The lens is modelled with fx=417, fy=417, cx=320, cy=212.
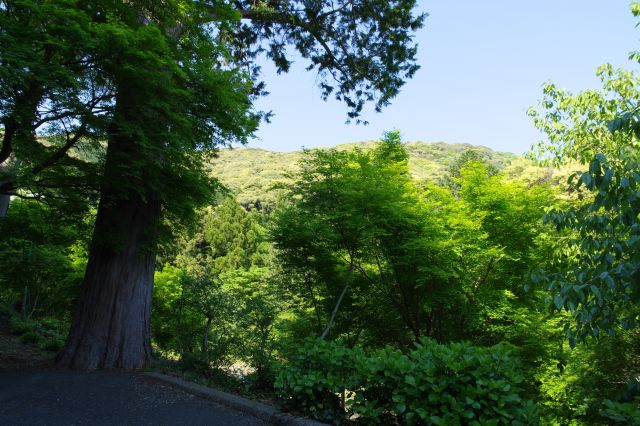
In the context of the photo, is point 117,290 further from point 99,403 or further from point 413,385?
point 413,385

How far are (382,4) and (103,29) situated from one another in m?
5.93

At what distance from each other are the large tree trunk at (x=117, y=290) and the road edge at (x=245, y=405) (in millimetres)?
892

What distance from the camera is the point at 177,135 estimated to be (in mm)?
4809

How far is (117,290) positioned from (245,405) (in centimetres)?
289

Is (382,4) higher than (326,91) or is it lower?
higher

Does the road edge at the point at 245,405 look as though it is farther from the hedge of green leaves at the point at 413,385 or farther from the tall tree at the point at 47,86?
the tall tree at the point at 47,86

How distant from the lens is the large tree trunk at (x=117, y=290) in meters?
5.73

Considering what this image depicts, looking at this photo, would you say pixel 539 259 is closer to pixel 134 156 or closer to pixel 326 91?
pixel 326 91

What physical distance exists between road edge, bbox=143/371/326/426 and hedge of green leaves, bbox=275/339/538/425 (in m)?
0.16

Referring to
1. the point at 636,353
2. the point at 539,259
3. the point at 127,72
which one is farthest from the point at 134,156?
the point at 539,259

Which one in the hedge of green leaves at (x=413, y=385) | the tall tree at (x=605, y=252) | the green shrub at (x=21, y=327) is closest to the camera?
the tall tree at (x=605, y=252)

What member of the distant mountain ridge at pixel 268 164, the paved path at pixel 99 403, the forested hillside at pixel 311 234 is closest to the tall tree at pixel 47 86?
the forested hillside at pixel 311 234

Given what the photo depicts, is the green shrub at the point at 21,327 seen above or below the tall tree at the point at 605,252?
below

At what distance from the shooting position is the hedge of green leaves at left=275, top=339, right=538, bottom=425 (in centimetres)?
290
